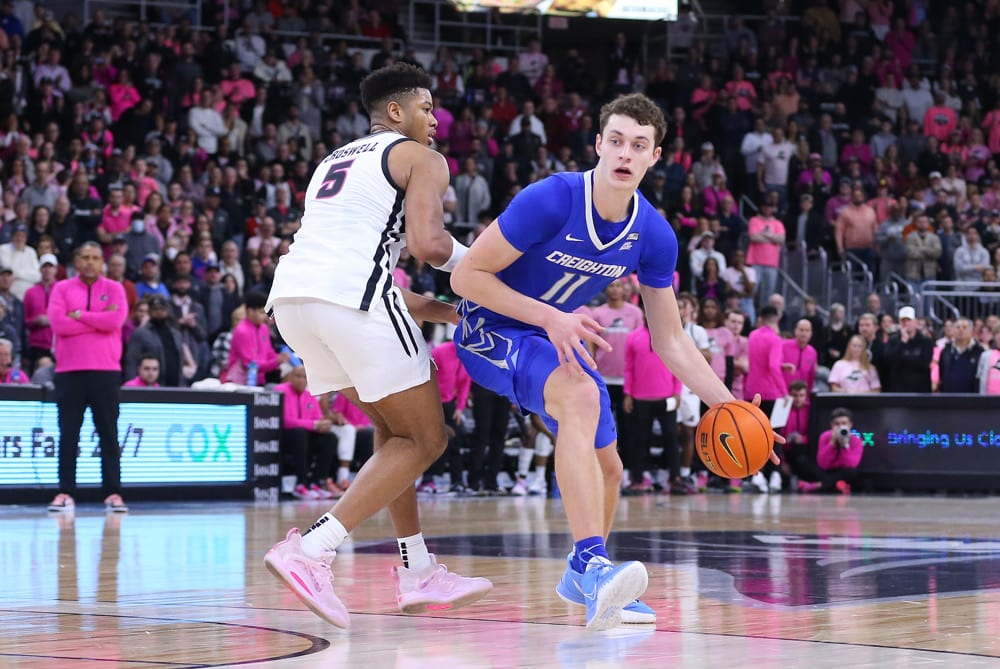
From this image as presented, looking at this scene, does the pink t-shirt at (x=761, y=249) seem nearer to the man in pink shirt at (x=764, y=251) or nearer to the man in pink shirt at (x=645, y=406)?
the man in pink shirt at (x=764, y=251)

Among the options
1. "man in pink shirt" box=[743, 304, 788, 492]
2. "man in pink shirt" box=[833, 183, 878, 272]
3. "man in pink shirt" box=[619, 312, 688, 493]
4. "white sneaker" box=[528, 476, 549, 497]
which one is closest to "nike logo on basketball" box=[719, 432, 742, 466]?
"man in pink shirt" box=[619, 312, 688, 493]

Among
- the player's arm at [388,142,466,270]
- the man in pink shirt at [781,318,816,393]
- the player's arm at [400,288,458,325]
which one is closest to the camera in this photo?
the player's arm at [388,142,466,270]

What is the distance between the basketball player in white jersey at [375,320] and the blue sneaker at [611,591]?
0.65 m

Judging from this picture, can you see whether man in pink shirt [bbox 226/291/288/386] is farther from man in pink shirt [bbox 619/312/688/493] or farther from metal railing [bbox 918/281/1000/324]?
metal railing [bbox 918/281/1000/324]

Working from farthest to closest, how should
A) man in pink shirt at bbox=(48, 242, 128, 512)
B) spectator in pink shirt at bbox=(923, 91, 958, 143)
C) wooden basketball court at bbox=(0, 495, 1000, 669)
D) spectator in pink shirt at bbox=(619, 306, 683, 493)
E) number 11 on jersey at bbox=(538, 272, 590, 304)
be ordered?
spectator in pink shirt at bbox=(923, 91, 958, 143) → spectator in pink shirt at bbox=(619, 306, 683, 493) → man in pink shirt at bbox=(48, 242, 128, 512) → number 11 on jersey at bbox=(538, 272, 590, 304) → wooden basketball court at bbox=(0, 495, 1000, 669)

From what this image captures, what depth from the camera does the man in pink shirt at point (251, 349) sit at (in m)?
14.3

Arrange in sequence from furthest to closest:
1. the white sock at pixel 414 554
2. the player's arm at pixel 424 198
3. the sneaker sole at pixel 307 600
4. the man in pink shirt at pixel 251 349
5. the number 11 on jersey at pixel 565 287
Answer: the man in pink shirt at pixel 251 349, the white sock at pixel 414 554, the number 11 on jersey at pixel 565 287, the player's arm at pixel 424 198, the sneaker sole at pixel 307 600

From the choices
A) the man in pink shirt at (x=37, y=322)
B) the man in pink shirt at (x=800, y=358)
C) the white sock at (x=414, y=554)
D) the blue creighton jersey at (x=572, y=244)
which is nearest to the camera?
the blue creighton jersey at (x=572, y=244)

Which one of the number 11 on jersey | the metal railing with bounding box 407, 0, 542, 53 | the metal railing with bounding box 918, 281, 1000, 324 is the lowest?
the number 11 on jersey

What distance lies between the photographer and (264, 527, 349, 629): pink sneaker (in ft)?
16.0

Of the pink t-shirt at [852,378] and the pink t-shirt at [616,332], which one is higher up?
the pink t-shirt at [616,332]

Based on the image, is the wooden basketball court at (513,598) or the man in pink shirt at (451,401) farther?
the man in pink shirt at (451,401)

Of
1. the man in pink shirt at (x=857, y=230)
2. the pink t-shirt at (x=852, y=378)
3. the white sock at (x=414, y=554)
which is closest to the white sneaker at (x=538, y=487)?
the pink t-shirt at (x=852, y=378)

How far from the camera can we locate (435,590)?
5.37m
